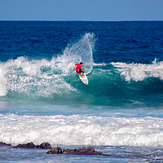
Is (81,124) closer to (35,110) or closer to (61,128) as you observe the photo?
(61,128)

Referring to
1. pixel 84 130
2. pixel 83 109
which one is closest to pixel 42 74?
pixel 83 109

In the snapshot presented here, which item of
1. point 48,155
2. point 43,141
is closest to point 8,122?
point 43,141

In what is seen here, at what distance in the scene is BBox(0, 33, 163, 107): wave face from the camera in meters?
17.4

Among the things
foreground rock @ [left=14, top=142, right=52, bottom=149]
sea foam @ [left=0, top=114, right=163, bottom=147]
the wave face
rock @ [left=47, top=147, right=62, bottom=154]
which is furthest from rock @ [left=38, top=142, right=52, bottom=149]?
the wave face

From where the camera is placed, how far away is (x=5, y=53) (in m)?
31.7

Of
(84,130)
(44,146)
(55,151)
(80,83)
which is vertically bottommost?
(55,151)

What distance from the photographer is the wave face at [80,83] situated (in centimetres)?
1736

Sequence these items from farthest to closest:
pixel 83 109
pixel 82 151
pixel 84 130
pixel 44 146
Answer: pixel 83 109
pixel 84 130
pixel 44 146
pixel 82 151

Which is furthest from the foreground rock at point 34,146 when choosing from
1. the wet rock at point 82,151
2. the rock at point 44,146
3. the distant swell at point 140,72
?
the distant swell at point 140,72

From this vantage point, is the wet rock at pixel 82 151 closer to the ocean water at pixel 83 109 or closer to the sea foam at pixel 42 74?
the ocean water at pixel 83 109

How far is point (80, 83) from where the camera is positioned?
64.0 feet

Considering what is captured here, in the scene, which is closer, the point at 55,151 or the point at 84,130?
the point at 55,151

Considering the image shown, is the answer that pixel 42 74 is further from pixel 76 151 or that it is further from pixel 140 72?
pixel 76 151

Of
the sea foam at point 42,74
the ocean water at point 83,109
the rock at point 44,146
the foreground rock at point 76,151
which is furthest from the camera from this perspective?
the sea foam at point 42,74
